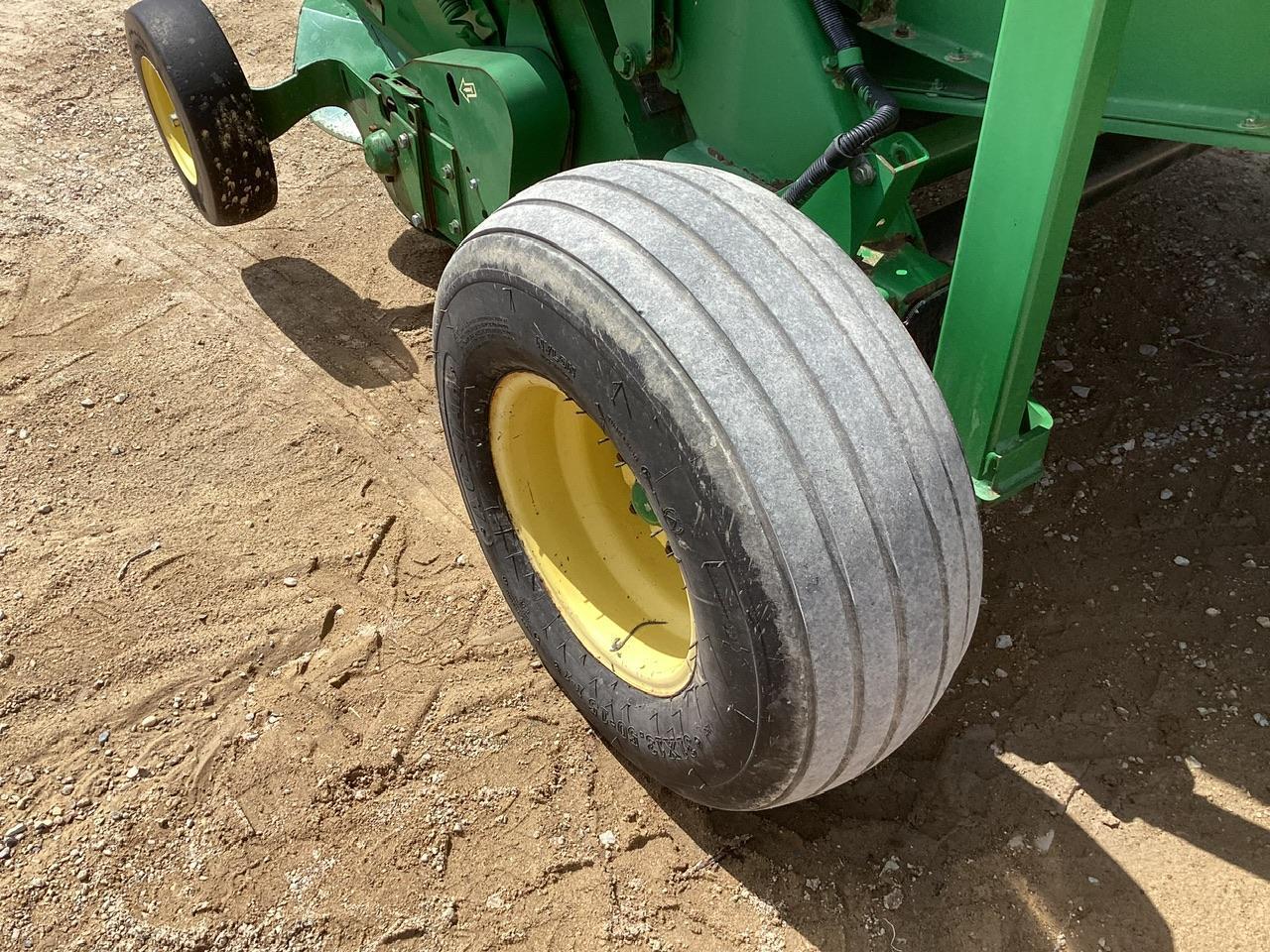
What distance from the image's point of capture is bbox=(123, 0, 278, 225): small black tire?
3.75 m

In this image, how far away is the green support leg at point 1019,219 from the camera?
164 centimetres

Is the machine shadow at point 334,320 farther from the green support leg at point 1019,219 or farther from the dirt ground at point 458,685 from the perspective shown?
the green support leg at point 1019,219

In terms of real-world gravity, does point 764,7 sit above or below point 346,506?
above

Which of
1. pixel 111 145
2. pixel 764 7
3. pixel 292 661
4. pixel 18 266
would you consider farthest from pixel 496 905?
pixel 111 145

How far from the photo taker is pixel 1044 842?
2326mm

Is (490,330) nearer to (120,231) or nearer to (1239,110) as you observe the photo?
(1239,110)

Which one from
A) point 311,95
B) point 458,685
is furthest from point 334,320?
point 458,685

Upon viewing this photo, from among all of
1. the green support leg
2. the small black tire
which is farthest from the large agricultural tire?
the small black tire

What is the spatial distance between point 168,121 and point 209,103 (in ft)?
2.05

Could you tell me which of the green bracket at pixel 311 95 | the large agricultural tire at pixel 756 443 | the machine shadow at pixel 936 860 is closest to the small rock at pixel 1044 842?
the machine shadow at pixel 936 860

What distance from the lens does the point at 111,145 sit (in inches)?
205

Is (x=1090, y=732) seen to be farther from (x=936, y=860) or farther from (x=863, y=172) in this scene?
(x=863, y=172)

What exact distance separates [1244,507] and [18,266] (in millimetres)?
4707

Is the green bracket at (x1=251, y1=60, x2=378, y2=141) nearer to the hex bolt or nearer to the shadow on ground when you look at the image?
the hex bolt
